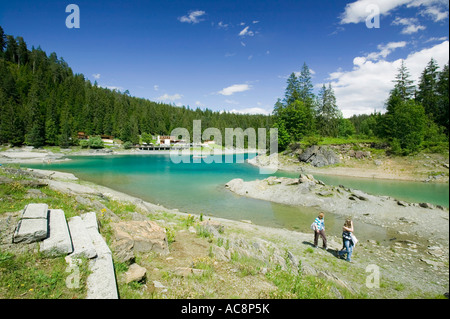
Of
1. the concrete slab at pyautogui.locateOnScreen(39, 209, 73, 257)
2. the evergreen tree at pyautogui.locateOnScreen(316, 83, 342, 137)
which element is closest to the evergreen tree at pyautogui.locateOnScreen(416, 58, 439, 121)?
the concrete slab at pyautogui.locateOnScreen(39, 209, 73, 257)

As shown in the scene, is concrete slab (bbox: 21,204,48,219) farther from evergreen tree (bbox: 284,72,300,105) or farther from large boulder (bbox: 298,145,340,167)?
evergreen tree (bbox: 284,72,300,105)

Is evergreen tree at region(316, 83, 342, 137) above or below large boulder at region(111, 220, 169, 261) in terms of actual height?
above

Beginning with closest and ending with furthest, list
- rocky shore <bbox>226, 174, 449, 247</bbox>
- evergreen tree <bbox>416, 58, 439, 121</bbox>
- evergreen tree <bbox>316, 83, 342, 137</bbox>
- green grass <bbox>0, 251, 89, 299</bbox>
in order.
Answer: evergreen tree <bbox>416, 58, 439, 121</bbox>, green grass <bbox>0, 251, 89, 299</bbox>, rocky shore <bbox>226, 174, 449, 247</bbox>, evergreen tree <bbox>316, 83, 342, 137</bbox>

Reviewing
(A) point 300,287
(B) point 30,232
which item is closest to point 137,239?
(B) point 30,232

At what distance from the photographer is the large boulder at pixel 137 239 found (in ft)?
20.9

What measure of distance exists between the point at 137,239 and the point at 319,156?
45822mm

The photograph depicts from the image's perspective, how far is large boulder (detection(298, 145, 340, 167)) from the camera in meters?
44.1

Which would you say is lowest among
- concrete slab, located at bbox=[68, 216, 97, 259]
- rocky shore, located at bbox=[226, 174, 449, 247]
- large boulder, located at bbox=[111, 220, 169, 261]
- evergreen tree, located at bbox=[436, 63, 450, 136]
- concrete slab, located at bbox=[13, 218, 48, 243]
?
rocky shore, located at bbox=[226, 174, 449, 247]

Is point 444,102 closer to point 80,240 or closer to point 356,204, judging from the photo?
point 80,240

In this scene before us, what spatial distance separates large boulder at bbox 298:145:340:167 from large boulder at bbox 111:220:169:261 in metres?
41.5

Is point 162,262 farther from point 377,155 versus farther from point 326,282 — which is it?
point 377,155

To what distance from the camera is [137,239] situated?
7.48 m

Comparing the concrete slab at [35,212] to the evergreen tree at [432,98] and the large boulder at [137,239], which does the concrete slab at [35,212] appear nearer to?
the large boulder at [137,239]
